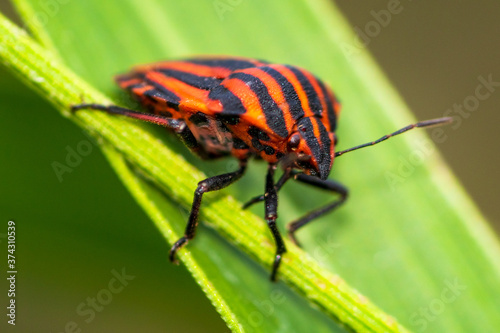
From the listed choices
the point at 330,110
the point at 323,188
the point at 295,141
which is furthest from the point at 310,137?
the point at 323,188

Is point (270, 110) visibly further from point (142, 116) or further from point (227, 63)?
point (142, 116)

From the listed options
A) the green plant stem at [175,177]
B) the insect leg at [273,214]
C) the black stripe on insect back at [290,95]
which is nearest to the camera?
the green plant stem at [175,177]

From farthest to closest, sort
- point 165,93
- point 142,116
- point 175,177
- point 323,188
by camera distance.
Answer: point 323,188 → point 165,93 → point 142,116 → point 175,177

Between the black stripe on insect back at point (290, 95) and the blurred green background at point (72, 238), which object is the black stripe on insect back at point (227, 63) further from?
the blurred green background at point (72, 238)

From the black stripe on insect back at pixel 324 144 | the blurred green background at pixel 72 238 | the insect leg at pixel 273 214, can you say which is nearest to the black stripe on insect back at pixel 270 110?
the black stripe on insect back at pixel 324 144

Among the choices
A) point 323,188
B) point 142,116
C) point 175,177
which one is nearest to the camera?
point 175,177

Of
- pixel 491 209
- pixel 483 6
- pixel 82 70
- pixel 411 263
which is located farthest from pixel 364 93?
pixel 483 6
